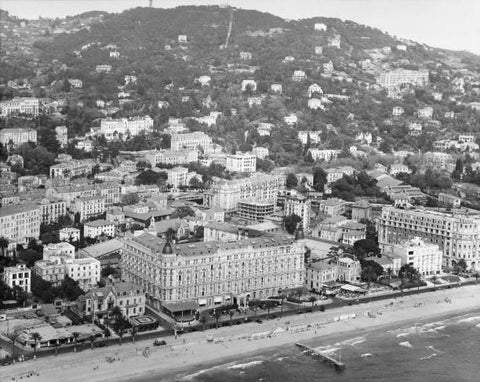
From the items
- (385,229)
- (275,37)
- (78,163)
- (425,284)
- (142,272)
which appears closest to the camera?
(142,272)

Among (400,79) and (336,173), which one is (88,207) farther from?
(400,79)

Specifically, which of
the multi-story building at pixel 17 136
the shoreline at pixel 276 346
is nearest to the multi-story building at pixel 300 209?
the shoreline at pixel 276 346

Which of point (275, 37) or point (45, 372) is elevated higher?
point (275, 37)

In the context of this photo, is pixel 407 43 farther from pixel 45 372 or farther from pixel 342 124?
pixel 45 372

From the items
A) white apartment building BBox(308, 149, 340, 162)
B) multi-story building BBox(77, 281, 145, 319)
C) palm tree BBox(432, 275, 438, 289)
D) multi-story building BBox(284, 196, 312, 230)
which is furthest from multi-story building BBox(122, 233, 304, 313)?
white apartment building BBox(308, 149, 340, 162)

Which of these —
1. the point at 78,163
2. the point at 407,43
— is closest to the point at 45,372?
the point at 78,163

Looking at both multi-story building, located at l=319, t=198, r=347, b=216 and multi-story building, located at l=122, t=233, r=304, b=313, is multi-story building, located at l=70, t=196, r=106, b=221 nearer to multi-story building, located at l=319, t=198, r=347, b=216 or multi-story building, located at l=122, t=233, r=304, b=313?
multi-story building, located at l=122, t=233, r=304, b=313

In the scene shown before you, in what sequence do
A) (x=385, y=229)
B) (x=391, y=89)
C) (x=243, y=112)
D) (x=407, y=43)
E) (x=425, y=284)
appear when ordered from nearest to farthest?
(x=425, y=284), (x=385, y=229), (x=243, y=112), (x=391, y=89), (x=407, y=43)
